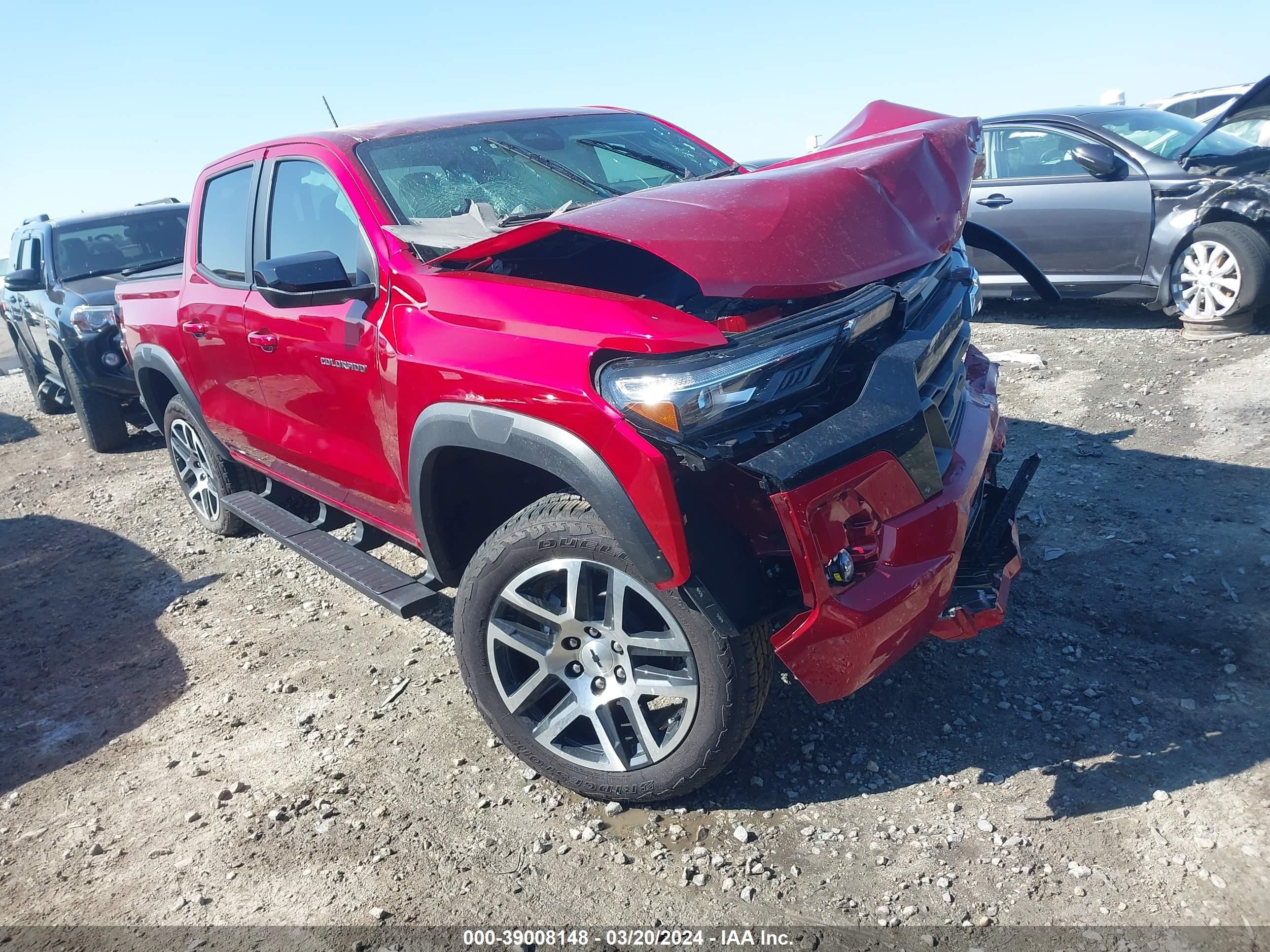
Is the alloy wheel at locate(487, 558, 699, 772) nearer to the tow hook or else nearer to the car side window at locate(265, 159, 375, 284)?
the tow hook

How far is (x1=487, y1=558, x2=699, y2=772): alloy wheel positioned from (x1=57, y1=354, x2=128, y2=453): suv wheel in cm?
631

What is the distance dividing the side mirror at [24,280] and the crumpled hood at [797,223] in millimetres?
6846

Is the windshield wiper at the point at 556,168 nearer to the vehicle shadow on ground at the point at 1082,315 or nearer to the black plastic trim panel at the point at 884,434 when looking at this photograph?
the black plastic trim panel at the point at 884,434

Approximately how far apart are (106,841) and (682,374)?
7.71 ft

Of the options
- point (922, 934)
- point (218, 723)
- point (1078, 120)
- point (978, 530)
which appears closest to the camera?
point (922, 934)

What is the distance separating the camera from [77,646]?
4.14 meters

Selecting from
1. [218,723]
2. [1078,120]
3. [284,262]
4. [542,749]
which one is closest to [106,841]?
[218,723]

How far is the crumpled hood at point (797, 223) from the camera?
223cm

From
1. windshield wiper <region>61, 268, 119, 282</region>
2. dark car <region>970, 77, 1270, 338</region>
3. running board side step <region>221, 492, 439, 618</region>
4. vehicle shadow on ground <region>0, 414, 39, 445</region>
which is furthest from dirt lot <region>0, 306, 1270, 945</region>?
vehicle shadow on ground <region>0, 414, 39, 445</region>

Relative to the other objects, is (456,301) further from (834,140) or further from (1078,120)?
(1078,120)

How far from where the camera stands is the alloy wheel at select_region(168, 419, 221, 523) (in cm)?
501

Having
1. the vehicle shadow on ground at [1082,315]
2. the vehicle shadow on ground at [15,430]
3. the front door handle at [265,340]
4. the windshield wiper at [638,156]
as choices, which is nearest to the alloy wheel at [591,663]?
the front door handle at [265,340]

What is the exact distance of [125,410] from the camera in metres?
7.61

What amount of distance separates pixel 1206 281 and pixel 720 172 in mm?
4486
